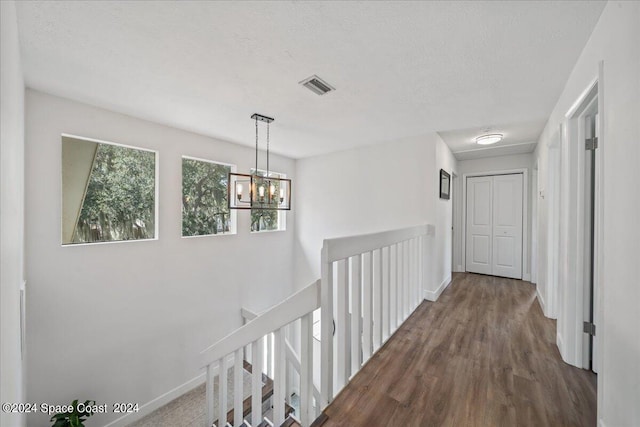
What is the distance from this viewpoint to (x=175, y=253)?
3205 millimetres

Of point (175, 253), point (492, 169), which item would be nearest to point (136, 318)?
point (175, 253)

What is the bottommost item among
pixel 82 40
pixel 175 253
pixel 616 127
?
pixel 175 253

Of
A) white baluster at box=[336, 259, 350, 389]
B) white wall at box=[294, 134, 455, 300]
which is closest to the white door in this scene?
white wall at box=[294, 134, 455, 300]

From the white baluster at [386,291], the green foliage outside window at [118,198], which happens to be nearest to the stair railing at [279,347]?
the white baluster at [386,291]

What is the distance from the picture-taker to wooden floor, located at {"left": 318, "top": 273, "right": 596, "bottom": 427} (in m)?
1.41

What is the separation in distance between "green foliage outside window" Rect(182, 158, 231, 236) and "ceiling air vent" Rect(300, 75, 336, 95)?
2202 mm

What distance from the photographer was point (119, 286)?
106 inches

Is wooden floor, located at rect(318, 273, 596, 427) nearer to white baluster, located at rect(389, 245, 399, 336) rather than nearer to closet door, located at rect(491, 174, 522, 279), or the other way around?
white baluster, located at rect(389, 245, 399, 336)

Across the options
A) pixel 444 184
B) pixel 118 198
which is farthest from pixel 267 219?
pixel 444 184

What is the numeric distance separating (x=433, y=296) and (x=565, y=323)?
1430 millimetres

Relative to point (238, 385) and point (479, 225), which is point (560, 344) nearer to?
point (238, 385)

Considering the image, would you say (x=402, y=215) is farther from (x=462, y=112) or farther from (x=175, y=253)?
(x=175, y=253)

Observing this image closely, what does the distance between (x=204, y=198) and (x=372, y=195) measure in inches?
103

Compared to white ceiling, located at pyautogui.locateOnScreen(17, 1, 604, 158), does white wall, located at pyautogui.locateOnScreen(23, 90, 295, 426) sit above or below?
below
